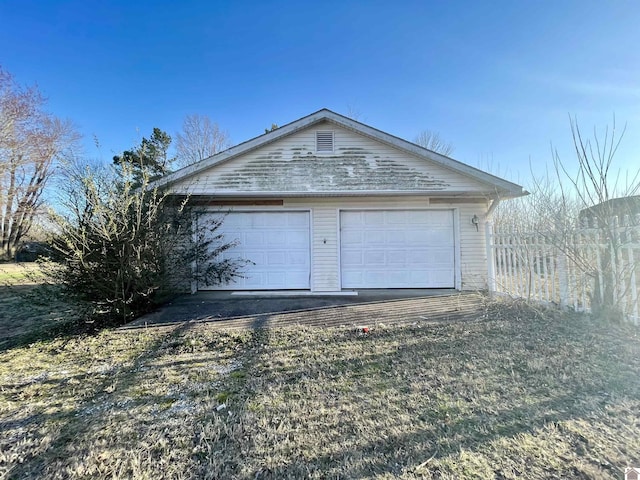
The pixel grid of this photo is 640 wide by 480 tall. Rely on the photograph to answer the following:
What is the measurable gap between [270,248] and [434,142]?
17973 mm

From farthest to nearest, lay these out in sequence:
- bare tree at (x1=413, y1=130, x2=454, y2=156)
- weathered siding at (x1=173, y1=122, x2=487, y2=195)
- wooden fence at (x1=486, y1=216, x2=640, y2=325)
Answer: bare tree at (x1=413, y1=130, x2=454, y2=156)
weathered siding at (x1=173, y1=122, x2=487, y2=195)
wooden fence at (x1=486, y1=216, x2=640, y2=325)

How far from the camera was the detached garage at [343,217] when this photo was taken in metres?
7.46

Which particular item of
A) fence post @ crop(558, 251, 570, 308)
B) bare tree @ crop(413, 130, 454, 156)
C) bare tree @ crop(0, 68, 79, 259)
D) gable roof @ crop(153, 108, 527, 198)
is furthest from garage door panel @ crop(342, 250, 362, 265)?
bare tree @ crop(0, 68, 79, 259)

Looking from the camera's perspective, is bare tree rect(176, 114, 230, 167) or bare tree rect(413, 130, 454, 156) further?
bare tree rect(176, 114, 230, 167)

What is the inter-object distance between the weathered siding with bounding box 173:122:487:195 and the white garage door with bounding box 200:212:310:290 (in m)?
0.94

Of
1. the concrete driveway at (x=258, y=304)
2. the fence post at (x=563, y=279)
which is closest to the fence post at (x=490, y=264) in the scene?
the concrete driveway at (x=258, y=304)

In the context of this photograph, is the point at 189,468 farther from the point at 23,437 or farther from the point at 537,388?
the point at 537,388

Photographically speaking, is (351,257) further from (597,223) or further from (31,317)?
(31,317)

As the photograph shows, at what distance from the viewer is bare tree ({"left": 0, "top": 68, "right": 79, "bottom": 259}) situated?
18875mm

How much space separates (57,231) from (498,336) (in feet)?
24.5

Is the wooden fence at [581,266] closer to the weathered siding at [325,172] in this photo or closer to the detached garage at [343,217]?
the detached garage at [343,217]

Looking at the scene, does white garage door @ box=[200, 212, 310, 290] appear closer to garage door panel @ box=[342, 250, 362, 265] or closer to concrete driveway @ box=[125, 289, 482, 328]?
concrete driveway @ box=[125, 289, 482, 328]

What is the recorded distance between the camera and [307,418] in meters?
2.36

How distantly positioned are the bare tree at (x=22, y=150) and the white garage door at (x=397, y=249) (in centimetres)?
2073
